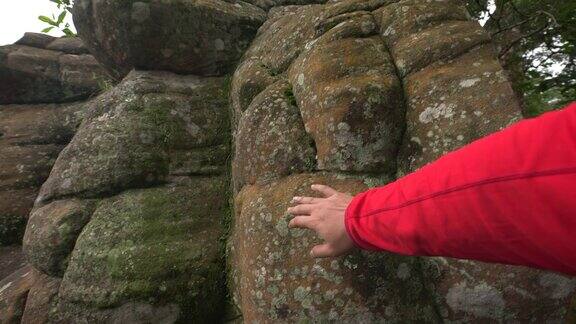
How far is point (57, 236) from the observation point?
5.56 m

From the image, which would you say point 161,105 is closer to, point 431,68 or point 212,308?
point 212,308

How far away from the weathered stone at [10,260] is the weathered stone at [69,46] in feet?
21.2

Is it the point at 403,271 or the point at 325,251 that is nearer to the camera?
A: the point at 325,251

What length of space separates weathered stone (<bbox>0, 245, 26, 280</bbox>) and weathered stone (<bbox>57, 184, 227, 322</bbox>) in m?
3.58

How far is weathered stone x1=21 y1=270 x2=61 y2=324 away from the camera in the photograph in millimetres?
5305

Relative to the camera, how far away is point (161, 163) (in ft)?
20.1

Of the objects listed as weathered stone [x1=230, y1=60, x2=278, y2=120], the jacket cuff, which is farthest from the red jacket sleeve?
weathered stone [x1=230, y1=60, x2=278, y2=120]

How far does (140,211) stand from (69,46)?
9072mm

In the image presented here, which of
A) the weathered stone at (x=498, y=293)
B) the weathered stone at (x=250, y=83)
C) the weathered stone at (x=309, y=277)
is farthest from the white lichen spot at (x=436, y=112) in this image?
the weathered stone at (x=250, y=83)

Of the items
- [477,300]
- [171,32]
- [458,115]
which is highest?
[171,32]

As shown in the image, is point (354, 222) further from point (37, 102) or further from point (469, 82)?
point (37, 102)

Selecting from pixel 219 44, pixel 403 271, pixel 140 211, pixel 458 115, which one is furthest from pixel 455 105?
pixel 219 44

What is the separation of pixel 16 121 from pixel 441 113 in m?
10.9

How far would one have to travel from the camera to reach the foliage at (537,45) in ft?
19.0
